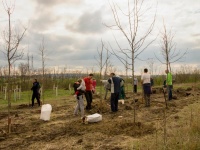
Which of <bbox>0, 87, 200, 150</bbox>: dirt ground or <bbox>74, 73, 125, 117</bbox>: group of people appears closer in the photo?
<bbox>0, 87, 200, 150</bbox>: dirt ground

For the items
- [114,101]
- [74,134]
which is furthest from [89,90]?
[74,134]

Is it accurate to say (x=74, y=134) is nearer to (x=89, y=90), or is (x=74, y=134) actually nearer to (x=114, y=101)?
(x=114, y=101)

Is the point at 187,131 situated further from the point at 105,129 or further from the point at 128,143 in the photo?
the point at 105,129

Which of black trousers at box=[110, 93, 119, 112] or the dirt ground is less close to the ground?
black trousers at box=[110, 93, 119, 112]

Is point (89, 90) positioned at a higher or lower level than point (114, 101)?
higher

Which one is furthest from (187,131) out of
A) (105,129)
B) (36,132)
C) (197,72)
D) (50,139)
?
(197,72)

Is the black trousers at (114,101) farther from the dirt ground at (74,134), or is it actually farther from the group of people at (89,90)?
the dirt ground at (74,134)

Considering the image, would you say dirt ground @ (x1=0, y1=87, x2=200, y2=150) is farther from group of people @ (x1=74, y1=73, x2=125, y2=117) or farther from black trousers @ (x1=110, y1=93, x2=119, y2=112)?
black trousers @ (x1=110, y1=93, x2=119, y2=112)

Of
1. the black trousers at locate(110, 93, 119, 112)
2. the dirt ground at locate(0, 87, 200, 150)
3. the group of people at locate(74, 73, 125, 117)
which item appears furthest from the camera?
the black trousers at locate(110, 93, 119, 112)

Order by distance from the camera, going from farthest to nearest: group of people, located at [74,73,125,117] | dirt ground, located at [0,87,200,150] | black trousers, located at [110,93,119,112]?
black trousers, located at [110,93,119,112], group of people, located at [74,73,125,117], dirt ground, located at [0,87,200,150]

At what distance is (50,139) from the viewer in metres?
8.07

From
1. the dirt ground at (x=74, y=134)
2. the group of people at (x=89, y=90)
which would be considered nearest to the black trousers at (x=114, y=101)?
the group of people at (x=89, y=90)

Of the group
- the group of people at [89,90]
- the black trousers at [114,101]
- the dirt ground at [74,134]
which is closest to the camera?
the dirt ground at [74,134]

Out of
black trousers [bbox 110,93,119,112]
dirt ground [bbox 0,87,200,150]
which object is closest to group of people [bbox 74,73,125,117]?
black trousers [bbox 110,93,119,112]
